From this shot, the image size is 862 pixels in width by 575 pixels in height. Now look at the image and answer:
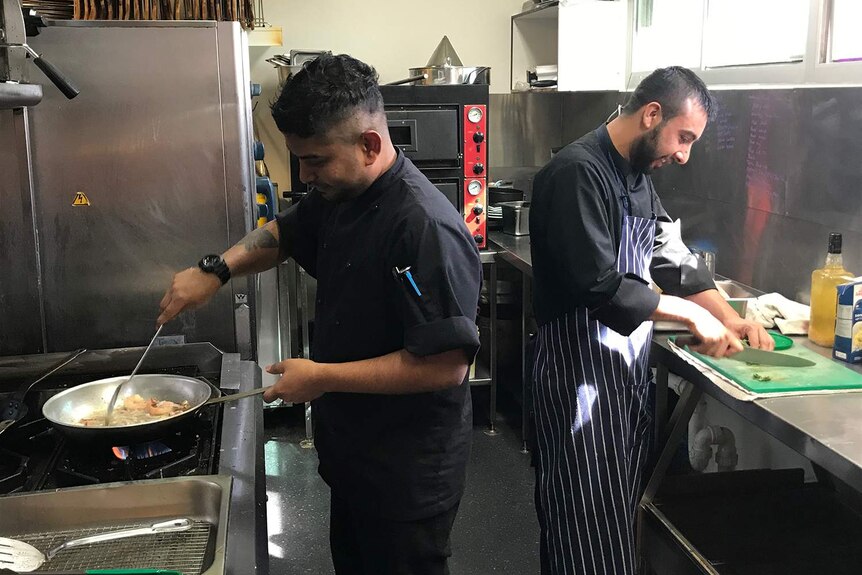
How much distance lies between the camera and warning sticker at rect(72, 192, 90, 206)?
2.13m

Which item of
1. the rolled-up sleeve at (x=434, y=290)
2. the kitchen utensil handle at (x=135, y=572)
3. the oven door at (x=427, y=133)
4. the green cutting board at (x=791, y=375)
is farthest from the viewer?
the oven door at (x=427, y=133)

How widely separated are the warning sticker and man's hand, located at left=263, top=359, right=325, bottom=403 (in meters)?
1.03

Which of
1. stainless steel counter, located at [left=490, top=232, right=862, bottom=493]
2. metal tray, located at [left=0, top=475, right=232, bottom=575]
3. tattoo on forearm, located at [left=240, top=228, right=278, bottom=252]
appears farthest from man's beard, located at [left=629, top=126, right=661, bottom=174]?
metal tray, located at [left=0, top=475, right=232, bottom=575]

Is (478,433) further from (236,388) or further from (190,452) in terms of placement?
(190,452)

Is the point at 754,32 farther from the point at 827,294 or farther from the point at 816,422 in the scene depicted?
the point at 816,422

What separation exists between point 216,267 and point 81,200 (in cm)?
62

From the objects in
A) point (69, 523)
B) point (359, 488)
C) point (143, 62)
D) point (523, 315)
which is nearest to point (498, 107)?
point (523, 315)

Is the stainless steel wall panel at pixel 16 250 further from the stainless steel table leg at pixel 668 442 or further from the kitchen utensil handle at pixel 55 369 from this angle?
the stainless steel table leg at pixel 668 442

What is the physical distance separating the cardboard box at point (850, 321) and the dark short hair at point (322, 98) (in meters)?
1.13

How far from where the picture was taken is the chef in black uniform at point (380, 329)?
1.40m

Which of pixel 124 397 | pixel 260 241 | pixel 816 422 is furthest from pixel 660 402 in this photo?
pixel 124 397

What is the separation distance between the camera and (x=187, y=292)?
1.71 m

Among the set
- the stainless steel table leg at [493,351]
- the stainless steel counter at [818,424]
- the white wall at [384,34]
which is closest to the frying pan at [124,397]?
the stainless steel counter at [818,424]

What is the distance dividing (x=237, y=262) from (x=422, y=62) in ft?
8.13
